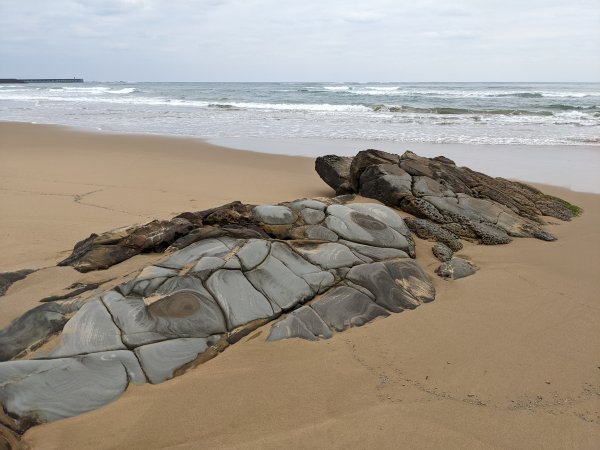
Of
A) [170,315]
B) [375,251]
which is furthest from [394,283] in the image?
[170,315]

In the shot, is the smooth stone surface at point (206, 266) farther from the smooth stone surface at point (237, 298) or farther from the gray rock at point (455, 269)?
the gray rock at point (455, 269)

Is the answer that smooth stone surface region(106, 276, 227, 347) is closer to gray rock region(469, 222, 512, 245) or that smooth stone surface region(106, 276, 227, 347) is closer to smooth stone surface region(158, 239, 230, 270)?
smooth stone surface region(158, 239, 230, 270)

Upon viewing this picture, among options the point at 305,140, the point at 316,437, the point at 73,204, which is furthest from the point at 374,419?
the point at 305,140

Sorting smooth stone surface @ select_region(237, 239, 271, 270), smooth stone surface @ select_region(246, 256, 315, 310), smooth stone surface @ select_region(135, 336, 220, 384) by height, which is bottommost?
smooth stone surface @ select_region(135, 336, 220, 384)

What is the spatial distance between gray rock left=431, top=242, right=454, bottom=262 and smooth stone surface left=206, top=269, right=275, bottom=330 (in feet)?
7.11

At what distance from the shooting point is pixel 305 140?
14.4m

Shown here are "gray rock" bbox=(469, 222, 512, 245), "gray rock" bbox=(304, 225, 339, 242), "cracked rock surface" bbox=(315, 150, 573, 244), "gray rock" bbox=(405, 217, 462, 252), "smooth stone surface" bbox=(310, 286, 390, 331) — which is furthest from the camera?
"cracked rock surface" bbox=(315, 150, 573, 244)

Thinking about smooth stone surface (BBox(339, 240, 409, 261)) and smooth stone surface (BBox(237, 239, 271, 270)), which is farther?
smooth stone surface (BBox(339, 240, 409, 261))

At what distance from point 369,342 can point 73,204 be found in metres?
5.60

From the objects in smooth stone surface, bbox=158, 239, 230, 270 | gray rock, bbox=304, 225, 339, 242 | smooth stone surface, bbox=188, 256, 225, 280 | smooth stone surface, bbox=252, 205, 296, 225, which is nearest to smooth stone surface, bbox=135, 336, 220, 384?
smooth stone surface, bbox=188, 256, 225, 280

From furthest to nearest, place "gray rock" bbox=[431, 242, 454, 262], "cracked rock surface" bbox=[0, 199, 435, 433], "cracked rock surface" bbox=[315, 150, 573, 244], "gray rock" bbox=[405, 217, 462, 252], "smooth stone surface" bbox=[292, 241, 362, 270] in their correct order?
"cracked rock surface" bbox=[315, 150, 573, 244], "gray rock" bbox=[405, 217, 462, 252], "gray rock" bbox=[431, 242, 454, 262], "smooth stone surface" bbox=[292, 241, 362, 270], "cracked rock surface" bbox=[0, 199, 435, 433]

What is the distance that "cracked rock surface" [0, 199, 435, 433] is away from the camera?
285cm

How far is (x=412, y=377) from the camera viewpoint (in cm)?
308

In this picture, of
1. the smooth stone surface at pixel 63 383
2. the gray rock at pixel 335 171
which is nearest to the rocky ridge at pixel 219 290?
the smooth stone surface at pixel 63 383
